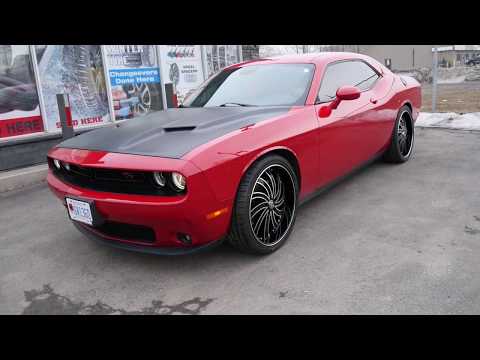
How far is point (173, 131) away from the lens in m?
2.93

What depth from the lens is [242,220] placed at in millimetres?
2744

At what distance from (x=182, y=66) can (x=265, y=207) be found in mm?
6487

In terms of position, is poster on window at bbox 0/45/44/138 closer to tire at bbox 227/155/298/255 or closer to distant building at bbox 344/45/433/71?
tire at bbox 227/155/298/255

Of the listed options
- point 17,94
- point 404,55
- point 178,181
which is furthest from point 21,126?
point 404,55

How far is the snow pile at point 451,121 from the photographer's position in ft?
23.6

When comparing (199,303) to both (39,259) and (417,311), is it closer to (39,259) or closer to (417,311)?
(417,311)

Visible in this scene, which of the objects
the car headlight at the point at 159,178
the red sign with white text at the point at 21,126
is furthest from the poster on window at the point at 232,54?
the car headlight at the point at 159,178

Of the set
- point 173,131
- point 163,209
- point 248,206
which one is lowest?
point 248,206

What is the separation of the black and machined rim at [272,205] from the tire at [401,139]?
228 centimetres

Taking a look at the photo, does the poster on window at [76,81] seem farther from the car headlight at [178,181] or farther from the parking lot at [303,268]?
the car headlight at [178,181]

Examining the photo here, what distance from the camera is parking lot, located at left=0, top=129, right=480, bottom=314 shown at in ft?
8.01

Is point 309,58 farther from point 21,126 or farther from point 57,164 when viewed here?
point 21,126
